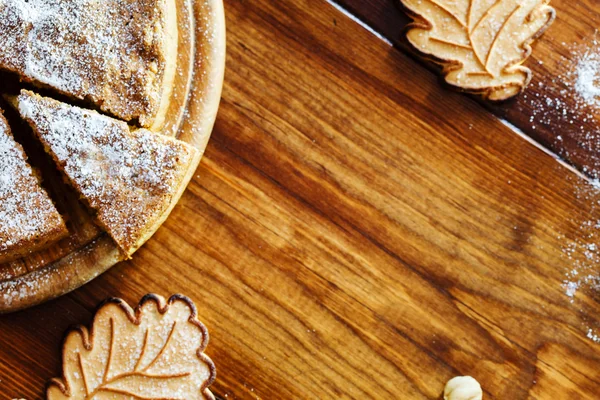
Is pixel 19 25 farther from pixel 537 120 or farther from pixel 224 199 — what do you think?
pixel 537 120

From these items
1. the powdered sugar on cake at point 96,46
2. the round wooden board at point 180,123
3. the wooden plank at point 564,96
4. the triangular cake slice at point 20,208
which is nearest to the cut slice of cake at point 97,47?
the powdered sugar on cake at point 96,46

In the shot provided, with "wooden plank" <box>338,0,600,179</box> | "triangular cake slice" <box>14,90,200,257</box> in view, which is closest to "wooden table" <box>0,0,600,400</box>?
"wooden plank" <box>338,0,600,179</box>

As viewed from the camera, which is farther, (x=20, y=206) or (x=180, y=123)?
(x=180, y=123)

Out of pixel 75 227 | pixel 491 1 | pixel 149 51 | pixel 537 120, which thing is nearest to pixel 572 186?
pixel 537 120

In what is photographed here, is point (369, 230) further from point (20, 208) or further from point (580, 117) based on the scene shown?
point (20, 208)

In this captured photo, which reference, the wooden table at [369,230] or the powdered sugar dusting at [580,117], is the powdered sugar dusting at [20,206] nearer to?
the wooden table at [369,230]

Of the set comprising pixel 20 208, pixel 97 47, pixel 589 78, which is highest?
pixel 589 78

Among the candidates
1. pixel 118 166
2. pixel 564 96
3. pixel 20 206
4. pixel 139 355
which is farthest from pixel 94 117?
pixel 564 96
